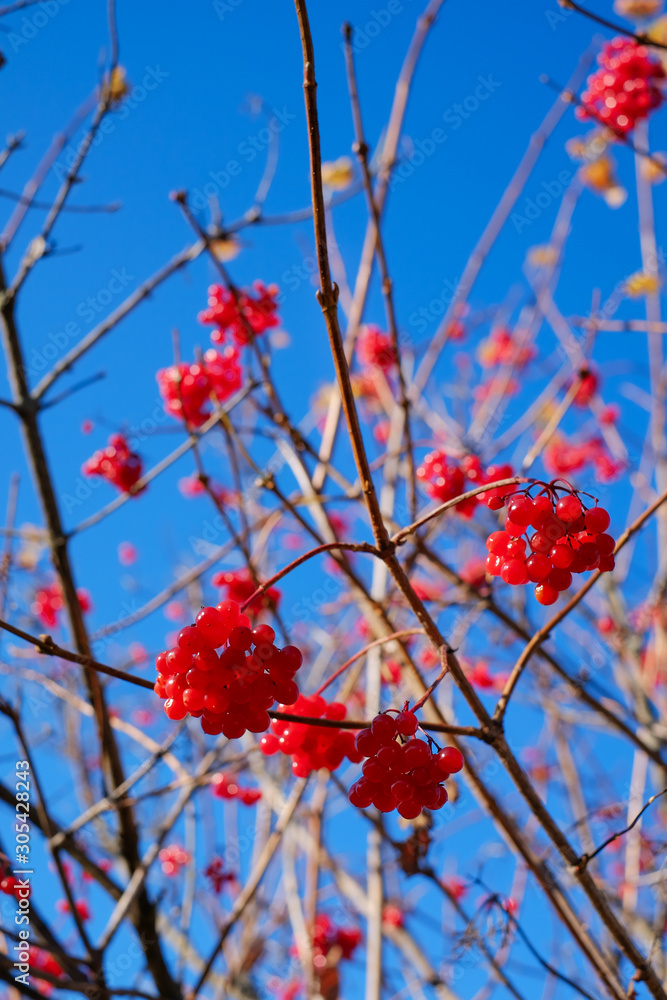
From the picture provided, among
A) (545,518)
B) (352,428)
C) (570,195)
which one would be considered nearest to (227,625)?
(352,428)

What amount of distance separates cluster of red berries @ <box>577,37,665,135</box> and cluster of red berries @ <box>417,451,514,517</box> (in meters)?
2.25

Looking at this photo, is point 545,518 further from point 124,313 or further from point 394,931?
point 394,931

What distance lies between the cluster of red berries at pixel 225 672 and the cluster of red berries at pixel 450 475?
4.60ft

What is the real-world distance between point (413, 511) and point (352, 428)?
39.5 inches

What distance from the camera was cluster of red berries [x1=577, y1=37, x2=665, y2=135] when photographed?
3.71 m

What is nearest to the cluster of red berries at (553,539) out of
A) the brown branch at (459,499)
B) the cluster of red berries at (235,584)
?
the brown branch at (459,499)

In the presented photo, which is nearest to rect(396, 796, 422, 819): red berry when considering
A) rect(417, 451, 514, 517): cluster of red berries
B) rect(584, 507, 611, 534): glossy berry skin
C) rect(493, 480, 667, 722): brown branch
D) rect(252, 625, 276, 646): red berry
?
rect(493, 480, 667, 722): brown branch

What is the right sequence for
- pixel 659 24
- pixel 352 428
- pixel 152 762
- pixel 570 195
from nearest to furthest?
pixel 352 428 → pixel 152 762 → pixel 570 195 → pixel 659 24

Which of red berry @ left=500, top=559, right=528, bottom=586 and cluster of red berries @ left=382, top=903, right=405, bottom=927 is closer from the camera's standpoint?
red berry @ left=500, top=559, right=528, bottom=586

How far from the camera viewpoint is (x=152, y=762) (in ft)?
6.86

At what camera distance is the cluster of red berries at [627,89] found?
12.2ft

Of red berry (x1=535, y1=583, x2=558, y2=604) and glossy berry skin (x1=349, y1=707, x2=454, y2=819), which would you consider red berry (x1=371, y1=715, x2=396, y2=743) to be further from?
red berry (x1=535, y1=583, x2=558, y2=604)

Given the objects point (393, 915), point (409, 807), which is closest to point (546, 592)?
point (409, 807)

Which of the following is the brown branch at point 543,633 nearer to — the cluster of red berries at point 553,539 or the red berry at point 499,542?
the cluster of red berries at point 553,539
